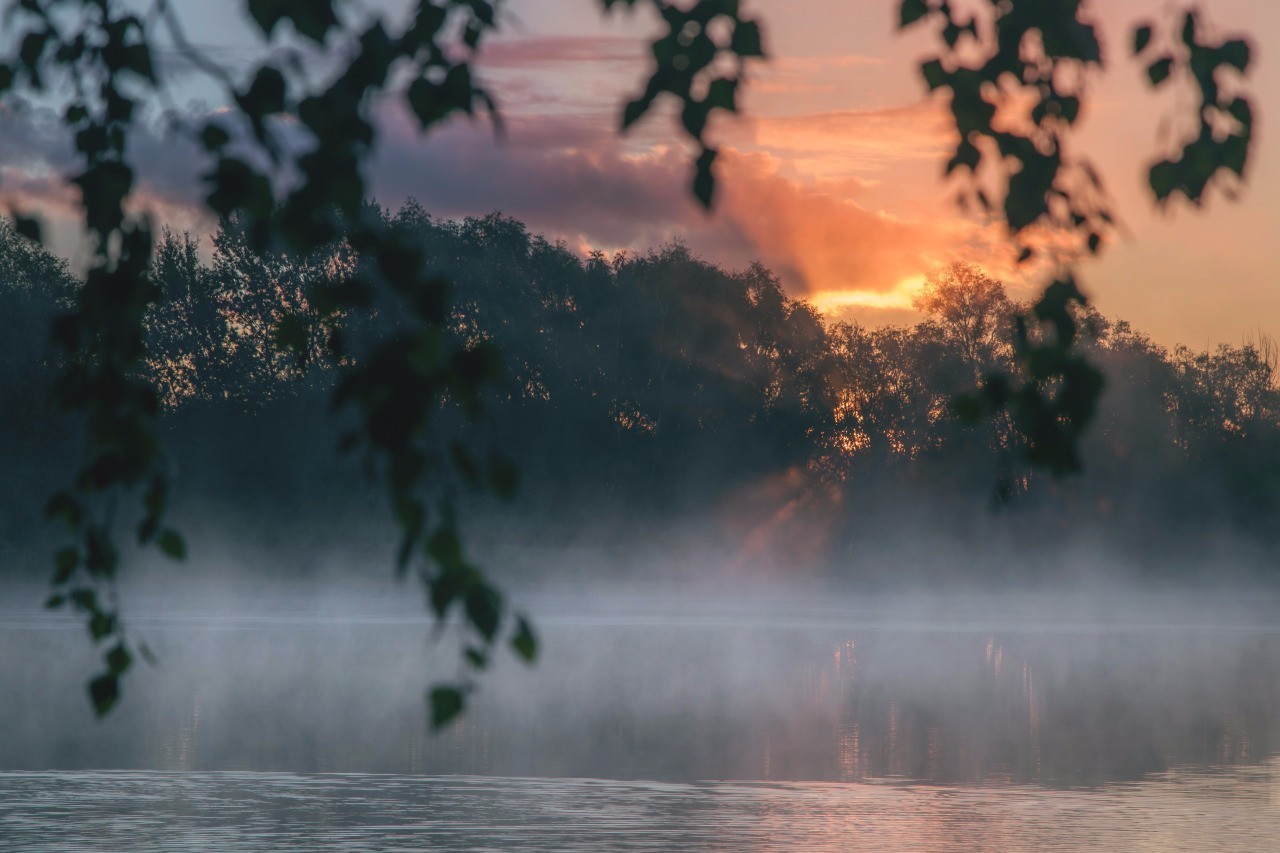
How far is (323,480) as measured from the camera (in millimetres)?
58719

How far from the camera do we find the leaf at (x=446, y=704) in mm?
3639

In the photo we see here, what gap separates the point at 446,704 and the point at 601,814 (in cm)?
1074

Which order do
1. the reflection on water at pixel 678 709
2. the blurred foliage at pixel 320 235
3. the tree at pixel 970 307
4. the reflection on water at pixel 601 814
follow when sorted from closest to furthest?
the blurred foliage at pixel 320 235
the reflection on water at pixel 601 814
the reflection on water at pixel 678 709
the tree at pixel 970 307

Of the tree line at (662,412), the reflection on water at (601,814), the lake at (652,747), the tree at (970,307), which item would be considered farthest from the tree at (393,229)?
the tree at (970,307)

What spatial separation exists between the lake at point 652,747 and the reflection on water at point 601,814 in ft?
0.15

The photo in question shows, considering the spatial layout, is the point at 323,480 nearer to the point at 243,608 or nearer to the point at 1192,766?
the point at 243,608

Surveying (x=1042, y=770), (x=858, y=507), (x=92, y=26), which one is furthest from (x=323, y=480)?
(x=92, y=26)

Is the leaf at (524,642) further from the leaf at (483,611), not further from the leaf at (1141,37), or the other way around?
A: the leaf at (1141,37)

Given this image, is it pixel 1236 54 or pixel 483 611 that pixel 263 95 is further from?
pixel 1236 54

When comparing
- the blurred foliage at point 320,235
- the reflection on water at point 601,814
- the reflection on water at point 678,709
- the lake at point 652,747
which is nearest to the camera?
the blurred foliage at point 320,235

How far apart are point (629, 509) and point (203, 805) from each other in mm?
49865

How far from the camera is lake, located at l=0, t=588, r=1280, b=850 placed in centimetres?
1341

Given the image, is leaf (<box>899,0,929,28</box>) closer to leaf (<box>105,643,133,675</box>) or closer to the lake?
leaf (<box>105,643,133,675</box>)

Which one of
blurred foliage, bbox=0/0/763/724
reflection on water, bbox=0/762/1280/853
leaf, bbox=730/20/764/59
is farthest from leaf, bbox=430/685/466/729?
reflection on water, bbox=0/762/1280/853
